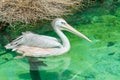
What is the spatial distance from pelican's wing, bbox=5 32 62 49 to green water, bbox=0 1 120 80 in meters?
0.18

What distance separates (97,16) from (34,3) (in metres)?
1.30

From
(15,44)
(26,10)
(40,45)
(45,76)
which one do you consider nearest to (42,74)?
(45,76)

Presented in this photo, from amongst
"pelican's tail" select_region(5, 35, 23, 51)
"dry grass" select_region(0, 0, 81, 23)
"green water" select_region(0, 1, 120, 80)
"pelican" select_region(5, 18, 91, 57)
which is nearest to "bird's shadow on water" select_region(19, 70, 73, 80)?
"green water" select_region(0, 1, 120, 80)

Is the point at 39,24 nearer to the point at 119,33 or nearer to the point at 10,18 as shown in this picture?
the point at 10,18

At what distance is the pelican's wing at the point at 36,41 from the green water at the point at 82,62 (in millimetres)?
180

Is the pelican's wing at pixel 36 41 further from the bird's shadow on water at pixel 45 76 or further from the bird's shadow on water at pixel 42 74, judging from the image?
the bird's shadow on water at pixel 45 76

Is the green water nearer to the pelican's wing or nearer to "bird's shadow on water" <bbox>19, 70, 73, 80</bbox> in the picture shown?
"bird's shadow on water" <bbox>19, 70, 73, 80</bbox>

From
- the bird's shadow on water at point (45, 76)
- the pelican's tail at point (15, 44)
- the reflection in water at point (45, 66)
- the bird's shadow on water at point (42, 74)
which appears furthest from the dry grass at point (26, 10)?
the bird's shadow on water at point (45, 76)

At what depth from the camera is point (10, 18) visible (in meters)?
6.90

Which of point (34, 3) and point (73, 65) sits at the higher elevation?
point (34, 3)

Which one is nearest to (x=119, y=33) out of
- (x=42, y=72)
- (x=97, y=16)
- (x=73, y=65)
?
(x=97, y=16)

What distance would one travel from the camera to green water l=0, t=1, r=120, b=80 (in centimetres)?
519

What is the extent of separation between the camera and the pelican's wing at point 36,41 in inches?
221

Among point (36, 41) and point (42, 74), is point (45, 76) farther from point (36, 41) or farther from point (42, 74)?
point (36, 41)
